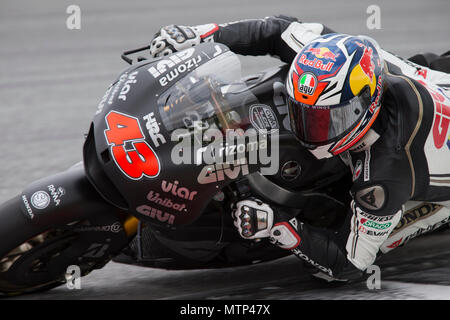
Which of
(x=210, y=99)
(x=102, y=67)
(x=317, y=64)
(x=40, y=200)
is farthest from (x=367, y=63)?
(x=102, y=67)

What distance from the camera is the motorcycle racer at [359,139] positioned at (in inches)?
132

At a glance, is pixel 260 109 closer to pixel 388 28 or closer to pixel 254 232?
pixel 254 232

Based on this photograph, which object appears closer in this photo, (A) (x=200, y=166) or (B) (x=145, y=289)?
(A) (x=200, y=166)

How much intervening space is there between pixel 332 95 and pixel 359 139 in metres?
0.31

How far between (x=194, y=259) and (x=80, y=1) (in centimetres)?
672

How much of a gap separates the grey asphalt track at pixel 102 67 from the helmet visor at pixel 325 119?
92 cm

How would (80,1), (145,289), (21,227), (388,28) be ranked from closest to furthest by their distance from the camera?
→ (21,227)
(145,289)
(388,28)
(80,1)

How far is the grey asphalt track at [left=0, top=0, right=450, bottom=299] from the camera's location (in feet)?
13.3

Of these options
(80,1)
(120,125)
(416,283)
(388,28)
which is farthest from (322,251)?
(80,1)

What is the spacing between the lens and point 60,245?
357cm

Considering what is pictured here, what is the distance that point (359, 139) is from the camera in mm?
3504

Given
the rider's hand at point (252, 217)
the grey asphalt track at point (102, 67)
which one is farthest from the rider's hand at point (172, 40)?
the grey asphalt track at point (102, 67)
